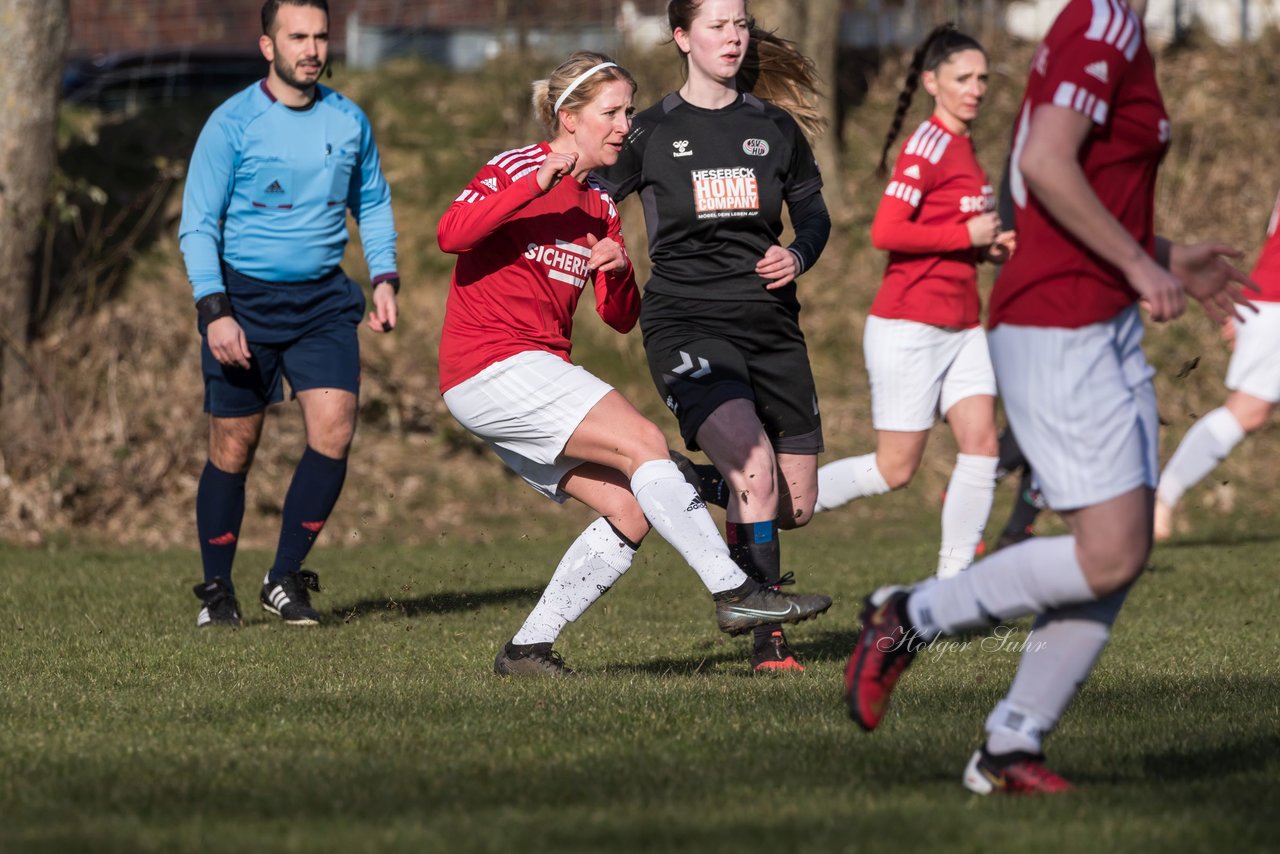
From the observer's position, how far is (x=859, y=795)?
4.10 meters

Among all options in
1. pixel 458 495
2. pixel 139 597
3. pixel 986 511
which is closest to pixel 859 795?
pixel 986 511

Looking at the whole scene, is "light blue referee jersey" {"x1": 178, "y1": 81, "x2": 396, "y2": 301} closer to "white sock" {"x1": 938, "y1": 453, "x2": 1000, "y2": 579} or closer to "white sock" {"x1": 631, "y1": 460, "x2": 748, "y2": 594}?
"white sock" {"x1": 631, "y1": 460, "x2": 748, "y2": 594}

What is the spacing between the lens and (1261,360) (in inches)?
319

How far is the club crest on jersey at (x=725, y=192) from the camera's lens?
21.5 feet

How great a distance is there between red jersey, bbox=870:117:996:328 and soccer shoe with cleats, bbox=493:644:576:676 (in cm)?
249

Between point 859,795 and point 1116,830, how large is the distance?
62 centimetres

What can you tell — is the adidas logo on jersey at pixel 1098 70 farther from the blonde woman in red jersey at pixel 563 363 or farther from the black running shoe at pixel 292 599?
the black running shoe at pixel 292 599

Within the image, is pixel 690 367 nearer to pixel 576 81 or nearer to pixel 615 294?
pixel 615 294

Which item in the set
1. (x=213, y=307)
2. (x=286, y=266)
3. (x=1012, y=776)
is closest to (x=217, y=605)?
(x=213, y=307)

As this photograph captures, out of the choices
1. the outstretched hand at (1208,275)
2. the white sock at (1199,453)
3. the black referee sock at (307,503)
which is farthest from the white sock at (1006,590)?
the black referee sock at (307,503)

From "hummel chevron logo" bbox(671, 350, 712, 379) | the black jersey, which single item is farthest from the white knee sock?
the black jersey

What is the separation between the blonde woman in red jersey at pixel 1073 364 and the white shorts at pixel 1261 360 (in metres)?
4.12

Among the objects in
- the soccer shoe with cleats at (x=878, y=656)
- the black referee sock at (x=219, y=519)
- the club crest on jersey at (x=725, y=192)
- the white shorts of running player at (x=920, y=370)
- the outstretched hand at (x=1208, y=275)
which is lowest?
the black referee sock at (x=219, y=519)

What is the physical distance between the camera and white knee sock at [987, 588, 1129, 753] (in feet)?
13.3
